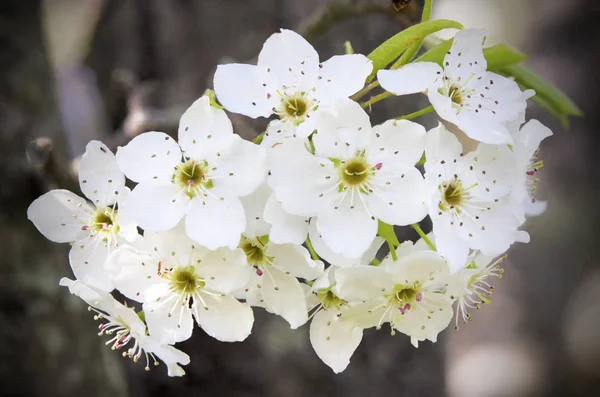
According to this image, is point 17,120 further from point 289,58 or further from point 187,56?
point 289,58

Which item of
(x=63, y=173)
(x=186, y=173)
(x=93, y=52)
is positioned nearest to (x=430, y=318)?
(x=186, y=173)

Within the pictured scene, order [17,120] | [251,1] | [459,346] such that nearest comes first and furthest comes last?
1. [17,120]
2. [251,1]
3. [459,346]

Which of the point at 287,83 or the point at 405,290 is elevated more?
the point at 287,83

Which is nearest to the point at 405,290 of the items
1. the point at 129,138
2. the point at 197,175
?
the point at 197,175

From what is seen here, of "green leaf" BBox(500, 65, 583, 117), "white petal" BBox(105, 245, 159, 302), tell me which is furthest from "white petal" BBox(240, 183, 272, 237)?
"green leaf" BBox(500, 65, 583, 117)

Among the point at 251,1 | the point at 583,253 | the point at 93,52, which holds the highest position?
the point at 251,1

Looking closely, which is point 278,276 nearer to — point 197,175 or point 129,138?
point 197,175
